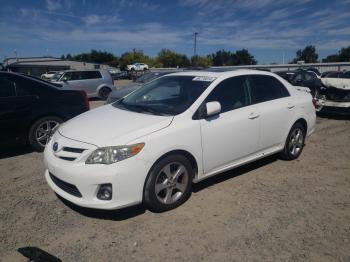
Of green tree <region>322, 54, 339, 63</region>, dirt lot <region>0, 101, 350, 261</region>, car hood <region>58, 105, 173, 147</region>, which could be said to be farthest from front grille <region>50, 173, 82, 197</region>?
green tree <region>322, 54, 339, 63</region>

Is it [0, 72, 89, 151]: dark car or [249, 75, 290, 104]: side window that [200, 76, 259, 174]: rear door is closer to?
[249, 75, 290, 104]: side window

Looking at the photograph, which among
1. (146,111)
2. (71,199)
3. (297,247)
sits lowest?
(297,247)

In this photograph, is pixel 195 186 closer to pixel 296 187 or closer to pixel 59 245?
pixel 296 187

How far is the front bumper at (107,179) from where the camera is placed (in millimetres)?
3248

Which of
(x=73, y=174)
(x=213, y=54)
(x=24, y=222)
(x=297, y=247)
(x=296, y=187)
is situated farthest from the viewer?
(x=213, y=54)

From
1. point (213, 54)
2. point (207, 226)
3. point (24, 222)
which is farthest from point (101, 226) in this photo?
point (213, 54)

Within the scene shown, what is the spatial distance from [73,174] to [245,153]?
244cm

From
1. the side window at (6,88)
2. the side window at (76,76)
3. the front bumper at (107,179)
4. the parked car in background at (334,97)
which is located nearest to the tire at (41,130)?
the side window at (6,88)

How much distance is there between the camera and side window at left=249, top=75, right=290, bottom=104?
15.6 feet

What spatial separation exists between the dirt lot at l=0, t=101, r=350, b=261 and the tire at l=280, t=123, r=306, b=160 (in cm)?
51

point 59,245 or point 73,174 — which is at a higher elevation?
point 73,174

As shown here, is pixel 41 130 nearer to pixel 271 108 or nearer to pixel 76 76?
pixel 271 108

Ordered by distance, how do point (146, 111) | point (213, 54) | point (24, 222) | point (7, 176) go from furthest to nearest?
point (213, 54)
point (7, 176)
point (146, 111)
point (24, 222)

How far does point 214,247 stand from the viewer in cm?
308
